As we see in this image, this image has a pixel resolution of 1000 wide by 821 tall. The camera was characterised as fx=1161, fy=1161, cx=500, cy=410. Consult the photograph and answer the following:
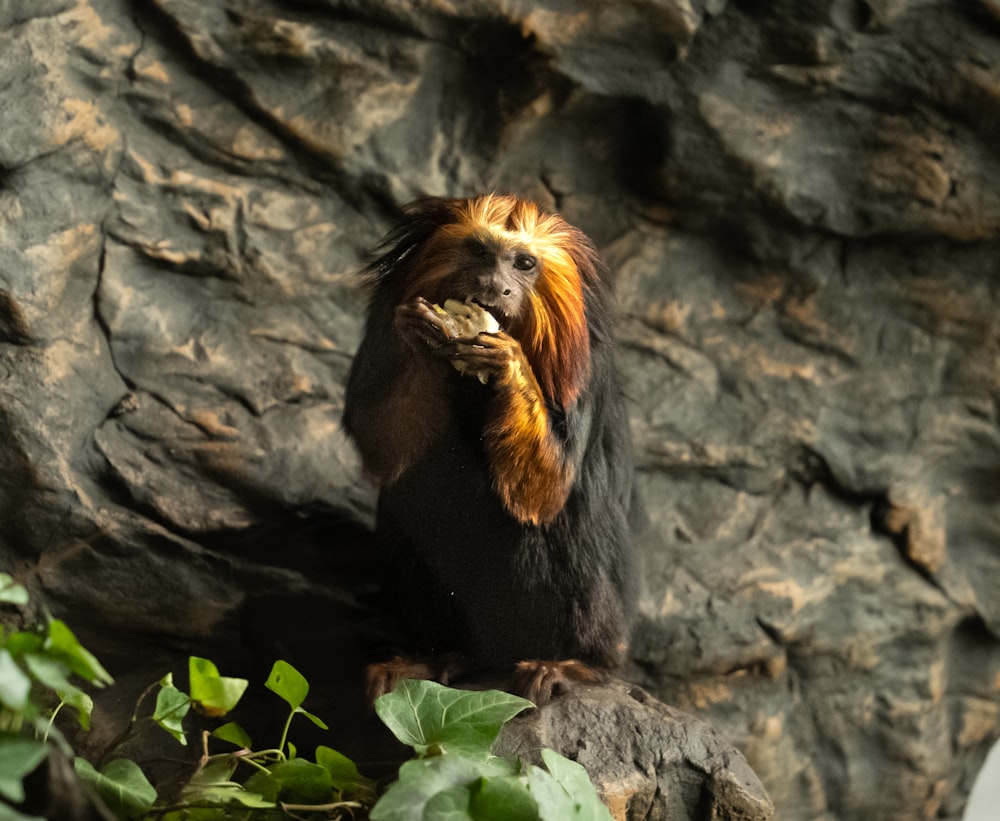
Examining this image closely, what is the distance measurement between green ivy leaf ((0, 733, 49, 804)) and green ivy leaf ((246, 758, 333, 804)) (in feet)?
2.64

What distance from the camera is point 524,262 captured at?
9.44ft

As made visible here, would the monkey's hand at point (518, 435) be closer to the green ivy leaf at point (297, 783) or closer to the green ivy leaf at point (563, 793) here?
the green ivy leaf at point (563, 793)

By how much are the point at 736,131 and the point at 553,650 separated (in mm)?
1850

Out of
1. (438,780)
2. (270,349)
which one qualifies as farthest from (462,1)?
(438,780)

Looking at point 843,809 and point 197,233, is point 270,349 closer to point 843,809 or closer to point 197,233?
point 197,233

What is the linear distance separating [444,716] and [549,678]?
2.00 feet

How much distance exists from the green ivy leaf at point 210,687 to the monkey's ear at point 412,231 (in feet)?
3.74

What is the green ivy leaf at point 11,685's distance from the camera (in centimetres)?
165

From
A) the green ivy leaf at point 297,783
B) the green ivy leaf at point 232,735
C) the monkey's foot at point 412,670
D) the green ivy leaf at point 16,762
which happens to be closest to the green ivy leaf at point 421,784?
the green ivy leaf at point 297,783

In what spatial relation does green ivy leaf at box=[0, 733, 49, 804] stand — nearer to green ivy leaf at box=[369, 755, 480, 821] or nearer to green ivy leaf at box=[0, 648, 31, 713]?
green ivy leaf at box=[0, 648, 31, 713]

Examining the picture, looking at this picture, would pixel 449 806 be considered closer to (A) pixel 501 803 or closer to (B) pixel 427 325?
(A) pixel 501 803

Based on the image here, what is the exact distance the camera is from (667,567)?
13.1 feet

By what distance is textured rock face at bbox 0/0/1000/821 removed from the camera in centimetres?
326

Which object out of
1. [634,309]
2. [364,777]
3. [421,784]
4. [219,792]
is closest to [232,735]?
[219,792]
